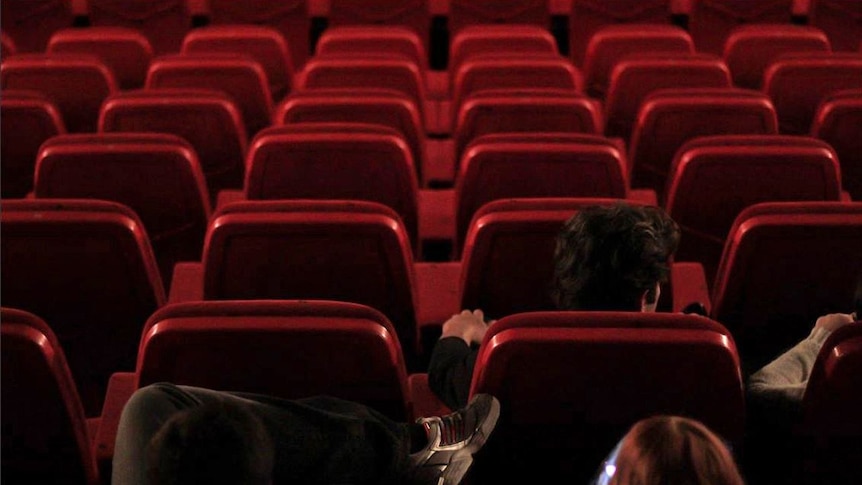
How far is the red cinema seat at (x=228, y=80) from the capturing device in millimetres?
1657

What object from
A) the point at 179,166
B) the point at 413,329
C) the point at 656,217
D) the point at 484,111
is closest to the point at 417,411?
the point at 413,329

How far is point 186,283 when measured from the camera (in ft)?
3.63

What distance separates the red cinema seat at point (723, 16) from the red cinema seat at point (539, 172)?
1.45 metres

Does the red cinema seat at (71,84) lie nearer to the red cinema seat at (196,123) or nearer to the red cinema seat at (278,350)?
the red cinema seat at (196,123)

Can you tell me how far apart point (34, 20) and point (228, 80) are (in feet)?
3.86

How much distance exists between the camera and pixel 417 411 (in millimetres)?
875

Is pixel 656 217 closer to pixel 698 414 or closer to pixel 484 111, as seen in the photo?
pixel 698 414

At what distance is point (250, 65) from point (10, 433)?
3.27ft

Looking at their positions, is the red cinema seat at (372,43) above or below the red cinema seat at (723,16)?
above

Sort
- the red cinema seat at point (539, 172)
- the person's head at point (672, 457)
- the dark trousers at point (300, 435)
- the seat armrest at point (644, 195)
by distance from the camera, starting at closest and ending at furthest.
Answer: the person's head at point (672, 457), the dark trousers at point (300, 435), the red cinema seat at point (539, 172), the seat armrest at point (644, 195)

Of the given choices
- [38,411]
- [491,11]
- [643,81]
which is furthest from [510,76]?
[38,411]

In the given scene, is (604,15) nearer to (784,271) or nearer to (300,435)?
(784,271)

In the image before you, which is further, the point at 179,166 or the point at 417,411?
the point at 179,166

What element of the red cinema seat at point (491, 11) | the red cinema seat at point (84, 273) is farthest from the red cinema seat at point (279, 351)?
the red cinema seat at point (491, 11)
